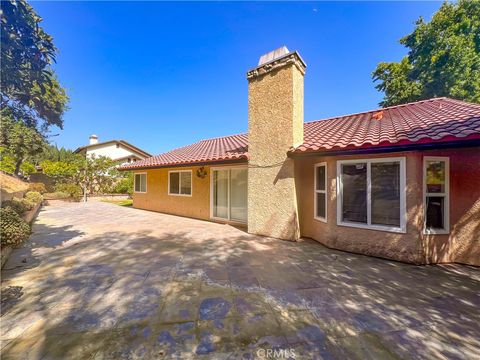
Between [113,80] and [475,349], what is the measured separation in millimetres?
22659

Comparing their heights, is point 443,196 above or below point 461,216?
Result: above

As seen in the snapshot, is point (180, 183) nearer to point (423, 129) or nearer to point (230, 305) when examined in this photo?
point (230, 305)

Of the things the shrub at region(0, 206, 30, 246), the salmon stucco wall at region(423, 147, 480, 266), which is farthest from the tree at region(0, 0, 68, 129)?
the salmon stucco wall at region(423, 147, 480, 266)

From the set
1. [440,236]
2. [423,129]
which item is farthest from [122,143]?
[440,236]

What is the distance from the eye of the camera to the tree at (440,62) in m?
16.6

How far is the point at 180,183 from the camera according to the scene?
39.8ft

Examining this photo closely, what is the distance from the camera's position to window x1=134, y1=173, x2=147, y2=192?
587 inches

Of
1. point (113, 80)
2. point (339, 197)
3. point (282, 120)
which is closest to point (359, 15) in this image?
point (282, 120)

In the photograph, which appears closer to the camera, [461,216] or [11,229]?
[11,229]

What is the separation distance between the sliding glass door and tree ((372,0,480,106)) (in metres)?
18.7

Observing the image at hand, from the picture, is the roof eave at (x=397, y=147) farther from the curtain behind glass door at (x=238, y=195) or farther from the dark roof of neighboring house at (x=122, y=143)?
the dark roof of neighboring house at (x=122, y=143)

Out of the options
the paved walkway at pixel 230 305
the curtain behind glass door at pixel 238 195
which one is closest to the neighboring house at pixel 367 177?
the curtain behind glass door at pixel 238 195

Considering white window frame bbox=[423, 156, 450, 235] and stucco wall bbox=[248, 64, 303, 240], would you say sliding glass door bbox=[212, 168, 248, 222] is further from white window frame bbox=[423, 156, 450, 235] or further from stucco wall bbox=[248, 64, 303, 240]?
white window frame bbox=[423, 156, 450, 235]

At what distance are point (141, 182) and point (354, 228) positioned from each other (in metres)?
14.3
